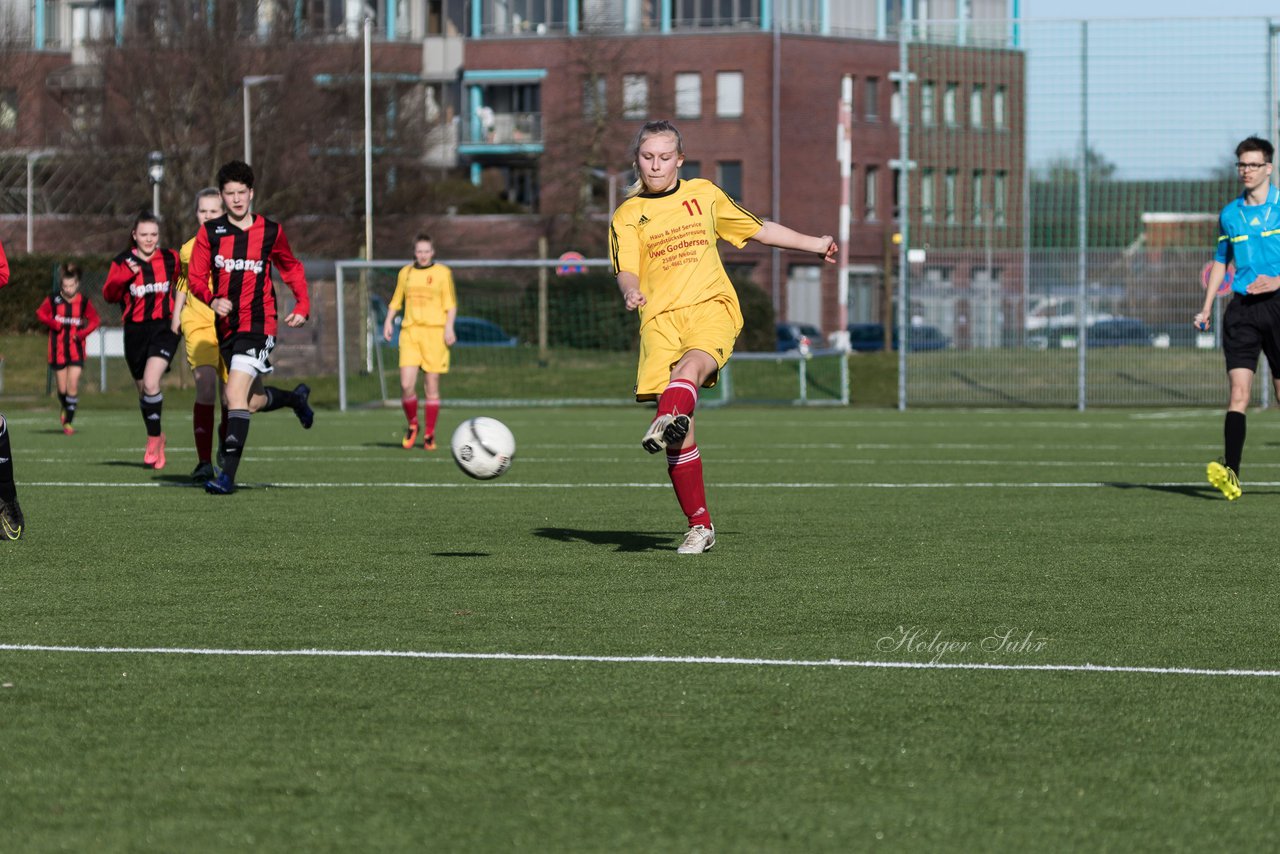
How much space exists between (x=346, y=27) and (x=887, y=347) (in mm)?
27356

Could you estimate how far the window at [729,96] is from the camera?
65125 millimetres

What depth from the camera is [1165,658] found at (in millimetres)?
5742

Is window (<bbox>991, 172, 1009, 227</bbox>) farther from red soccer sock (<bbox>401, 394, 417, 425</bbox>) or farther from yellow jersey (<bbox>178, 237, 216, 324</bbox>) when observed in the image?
yellow jersey (<bbox>178, 237, 216, 324</bbox>)

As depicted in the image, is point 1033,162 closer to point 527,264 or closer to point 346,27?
point 527,264

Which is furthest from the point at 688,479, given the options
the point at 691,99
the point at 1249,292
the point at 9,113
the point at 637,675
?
the point at 691,99

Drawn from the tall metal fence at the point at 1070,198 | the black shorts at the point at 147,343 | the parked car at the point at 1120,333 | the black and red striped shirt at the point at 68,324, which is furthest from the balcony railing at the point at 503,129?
the black shorts at the point at 147,343

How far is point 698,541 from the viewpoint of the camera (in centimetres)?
856

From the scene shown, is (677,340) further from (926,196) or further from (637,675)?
(926,196)

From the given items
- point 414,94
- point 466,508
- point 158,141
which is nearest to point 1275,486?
point 466,508

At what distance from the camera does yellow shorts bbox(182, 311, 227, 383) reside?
13414 millimetres

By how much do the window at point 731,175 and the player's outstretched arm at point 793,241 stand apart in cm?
5710

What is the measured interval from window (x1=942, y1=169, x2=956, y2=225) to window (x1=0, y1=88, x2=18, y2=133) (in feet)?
87.7

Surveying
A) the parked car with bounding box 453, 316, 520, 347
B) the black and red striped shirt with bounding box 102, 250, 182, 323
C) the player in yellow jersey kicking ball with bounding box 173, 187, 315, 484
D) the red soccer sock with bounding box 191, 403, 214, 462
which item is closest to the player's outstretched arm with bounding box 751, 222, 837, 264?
the player in yellow jersey kicking ball with bounding box 173, 187, 315, 484

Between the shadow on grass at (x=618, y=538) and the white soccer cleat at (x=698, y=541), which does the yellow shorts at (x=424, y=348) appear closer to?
the shadow on grass at (x=618, y=538)
